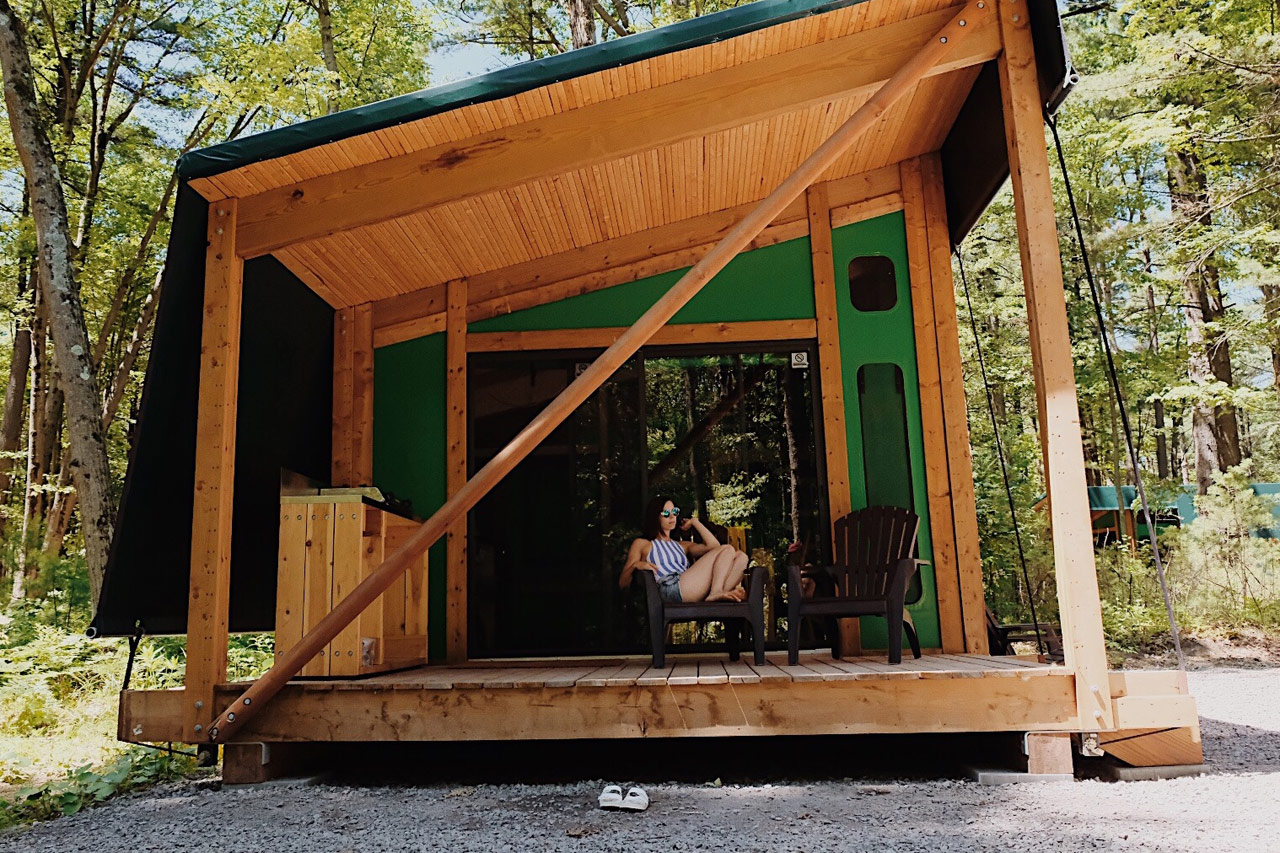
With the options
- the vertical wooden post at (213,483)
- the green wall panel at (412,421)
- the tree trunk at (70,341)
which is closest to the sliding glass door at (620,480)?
the green wall panel at (412,421)

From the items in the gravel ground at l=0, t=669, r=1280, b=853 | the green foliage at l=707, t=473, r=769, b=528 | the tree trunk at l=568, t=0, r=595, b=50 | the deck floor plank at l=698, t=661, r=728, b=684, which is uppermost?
the tree trunk at l=568, t=0, r=595, b=50

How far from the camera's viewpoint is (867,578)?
208 inches

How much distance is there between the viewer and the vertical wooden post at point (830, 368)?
5.80 m

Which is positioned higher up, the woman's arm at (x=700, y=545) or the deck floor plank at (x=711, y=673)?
the woman's arm at (x=700, y=545)

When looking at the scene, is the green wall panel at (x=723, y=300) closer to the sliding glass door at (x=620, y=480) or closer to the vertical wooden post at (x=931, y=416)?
the sliding glass door at (x=620, y=480)

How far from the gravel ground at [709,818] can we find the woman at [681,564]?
3.73ft

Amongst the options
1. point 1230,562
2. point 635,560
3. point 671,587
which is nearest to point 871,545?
point 671,587

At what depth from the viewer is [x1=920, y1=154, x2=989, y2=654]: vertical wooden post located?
5664 mm

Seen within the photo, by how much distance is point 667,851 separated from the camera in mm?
2865

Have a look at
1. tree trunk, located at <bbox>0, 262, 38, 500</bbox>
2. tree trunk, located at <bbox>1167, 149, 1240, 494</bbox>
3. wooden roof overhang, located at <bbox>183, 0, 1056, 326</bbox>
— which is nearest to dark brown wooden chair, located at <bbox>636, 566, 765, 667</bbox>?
wooden roof overhang, located at <bbox>183, 0, 1056, 326</bbox>

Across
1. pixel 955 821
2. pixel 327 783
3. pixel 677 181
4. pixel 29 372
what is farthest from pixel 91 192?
pixel 955 821

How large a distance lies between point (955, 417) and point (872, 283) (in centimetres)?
100

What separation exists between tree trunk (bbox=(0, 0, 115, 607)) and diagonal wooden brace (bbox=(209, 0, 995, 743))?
362 centimetres

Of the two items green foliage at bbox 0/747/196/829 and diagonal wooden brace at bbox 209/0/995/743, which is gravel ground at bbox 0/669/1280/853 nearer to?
green foliage at bbox 0/747/196/829
